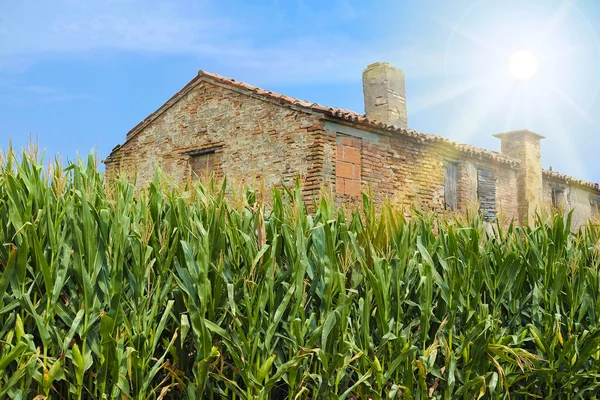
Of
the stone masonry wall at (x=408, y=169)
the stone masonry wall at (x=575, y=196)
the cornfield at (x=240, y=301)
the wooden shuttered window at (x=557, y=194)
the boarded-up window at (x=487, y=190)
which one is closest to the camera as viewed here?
the cornfield at (x=240, y=301)

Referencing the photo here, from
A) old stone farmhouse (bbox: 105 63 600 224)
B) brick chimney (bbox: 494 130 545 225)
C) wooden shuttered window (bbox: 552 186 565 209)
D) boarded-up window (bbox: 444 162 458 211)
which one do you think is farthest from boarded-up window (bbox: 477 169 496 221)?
wooden shuttered window (bbox: 552 186 565 209)

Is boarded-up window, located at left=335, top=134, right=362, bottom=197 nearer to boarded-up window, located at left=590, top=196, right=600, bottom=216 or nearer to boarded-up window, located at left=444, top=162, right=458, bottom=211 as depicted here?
boarded-up window, located at left=444, top=162, right=458, bottom=211

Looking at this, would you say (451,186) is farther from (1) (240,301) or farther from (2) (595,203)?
(1) (240,301)

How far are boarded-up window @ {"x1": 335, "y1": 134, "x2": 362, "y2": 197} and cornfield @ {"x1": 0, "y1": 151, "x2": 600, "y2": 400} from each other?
9.59m

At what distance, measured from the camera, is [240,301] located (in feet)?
14.6

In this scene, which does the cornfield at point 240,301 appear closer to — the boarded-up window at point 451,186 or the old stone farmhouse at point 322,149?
the old stone farmhouse at point 322,149

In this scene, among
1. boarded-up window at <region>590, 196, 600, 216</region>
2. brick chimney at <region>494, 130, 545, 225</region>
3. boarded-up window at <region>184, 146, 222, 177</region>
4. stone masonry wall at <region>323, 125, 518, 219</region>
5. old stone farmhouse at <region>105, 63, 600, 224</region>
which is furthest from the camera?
boarded-up window at <region>590, 196, 600, 216</region>

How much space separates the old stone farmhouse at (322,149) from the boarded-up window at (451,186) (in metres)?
0.03

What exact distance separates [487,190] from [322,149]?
774cm

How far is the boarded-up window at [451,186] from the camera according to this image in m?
18.9

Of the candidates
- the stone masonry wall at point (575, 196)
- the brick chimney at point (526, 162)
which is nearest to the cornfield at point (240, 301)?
the brick chimney at point (526, 162)

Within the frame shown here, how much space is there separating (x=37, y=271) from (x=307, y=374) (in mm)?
1921

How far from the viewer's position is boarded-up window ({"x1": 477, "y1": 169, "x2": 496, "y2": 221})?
66.7ft

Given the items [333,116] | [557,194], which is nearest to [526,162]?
[557,194]
